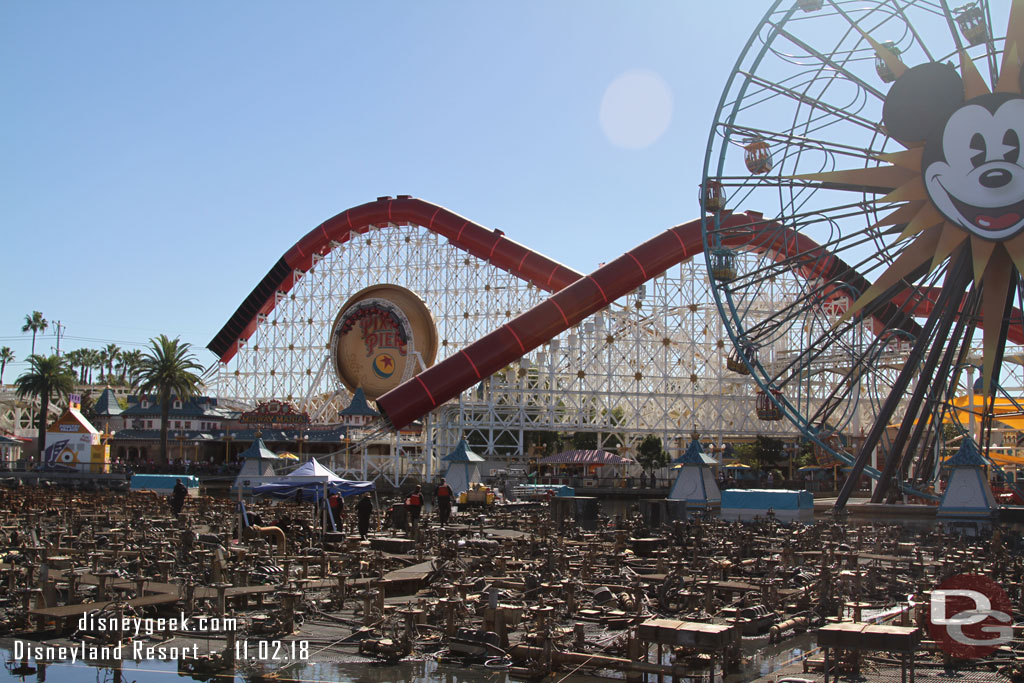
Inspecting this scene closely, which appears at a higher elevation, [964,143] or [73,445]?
[964,143]

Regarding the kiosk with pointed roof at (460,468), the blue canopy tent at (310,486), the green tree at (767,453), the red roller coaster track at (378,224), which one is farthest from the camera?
the green tree at (767,453)

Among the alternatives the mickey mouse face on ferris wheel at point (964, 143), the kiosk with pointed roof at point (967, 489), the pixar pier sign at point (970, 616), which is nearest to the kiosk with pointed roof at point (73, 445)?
the kiosk with pointed roof at point (967, 489)

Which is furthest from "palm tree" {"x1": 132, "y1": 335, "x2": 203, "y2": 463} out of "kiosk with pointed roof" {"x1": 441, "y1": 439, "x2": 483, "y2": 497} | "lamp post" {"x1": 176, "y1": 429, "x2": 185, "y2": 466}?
"kiosk with pointed roof" {"x1": 441, "y1": 439, "x2": 483, "y2": 497}

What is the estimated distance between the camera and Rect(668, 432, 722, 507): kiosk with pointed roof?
30.8 meters

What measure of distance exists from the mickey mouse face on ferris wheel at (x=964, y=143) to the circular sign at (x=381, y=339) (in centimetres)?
3432

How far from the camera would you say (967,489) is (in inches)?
947

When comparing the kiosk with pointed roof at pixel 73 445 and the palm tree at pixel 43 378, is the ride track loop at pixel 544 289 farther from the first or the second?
the palm tree at pixel 43 378

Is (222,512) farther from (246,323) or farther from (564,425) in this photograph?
(246,323)

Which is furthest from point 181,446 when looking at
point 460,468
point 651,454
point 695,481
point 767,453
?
point 695,481

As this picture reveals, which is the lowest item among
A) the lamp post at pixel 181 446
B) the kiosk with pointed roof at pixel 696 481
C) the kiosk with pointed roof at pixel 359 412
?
the kiosk with pointed roof at pixel 696 481

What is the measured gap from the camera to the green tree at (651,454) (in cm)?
5512

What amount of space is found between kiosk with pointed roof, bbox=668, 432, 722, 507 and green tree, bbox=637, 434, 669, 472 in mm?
21933

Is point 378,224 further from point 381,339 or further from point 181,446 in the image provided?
Answer: point 181,446

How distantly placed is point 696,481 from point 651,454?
87.2 ft
